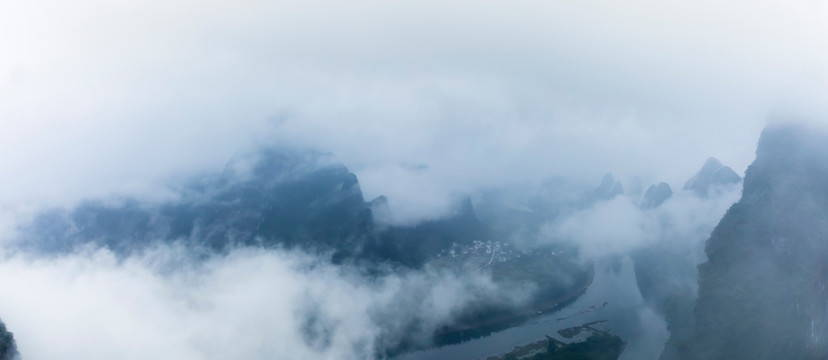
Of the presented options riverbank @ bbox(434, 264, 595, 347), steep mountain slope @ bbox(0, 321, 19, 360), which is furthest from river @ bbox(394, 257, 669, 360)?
A: steep mountain slope @ bbox(0, 321, 19, 360)

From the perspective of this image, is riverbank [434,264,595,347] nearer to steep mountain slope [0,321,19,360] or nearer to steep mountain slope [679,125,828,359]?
steep mountain slope [679,125,828,359]

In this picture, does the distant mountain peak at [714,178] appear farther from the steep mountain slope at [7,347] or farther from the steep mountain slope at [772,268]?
the steep mountain slope at [7,347]

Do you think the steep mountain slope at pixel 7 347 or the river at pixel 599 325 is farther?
the river at pixel 599 325

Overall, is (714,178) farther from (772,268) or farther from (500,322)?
(500,322)

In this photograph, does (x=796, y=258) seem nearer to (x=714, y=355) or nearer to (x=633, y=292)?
(x=714, y=355)

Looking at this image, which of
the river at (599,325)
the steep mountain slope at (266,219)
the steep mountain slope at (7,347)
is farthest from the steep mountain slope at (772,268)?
the steep mountain slope at (7,347)

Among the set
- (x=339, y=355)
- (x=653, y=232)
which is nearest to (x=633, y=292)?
(x=653, y=232)

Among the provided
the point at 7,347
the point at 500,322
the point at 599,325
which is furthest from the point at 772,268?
the point at 7,347
